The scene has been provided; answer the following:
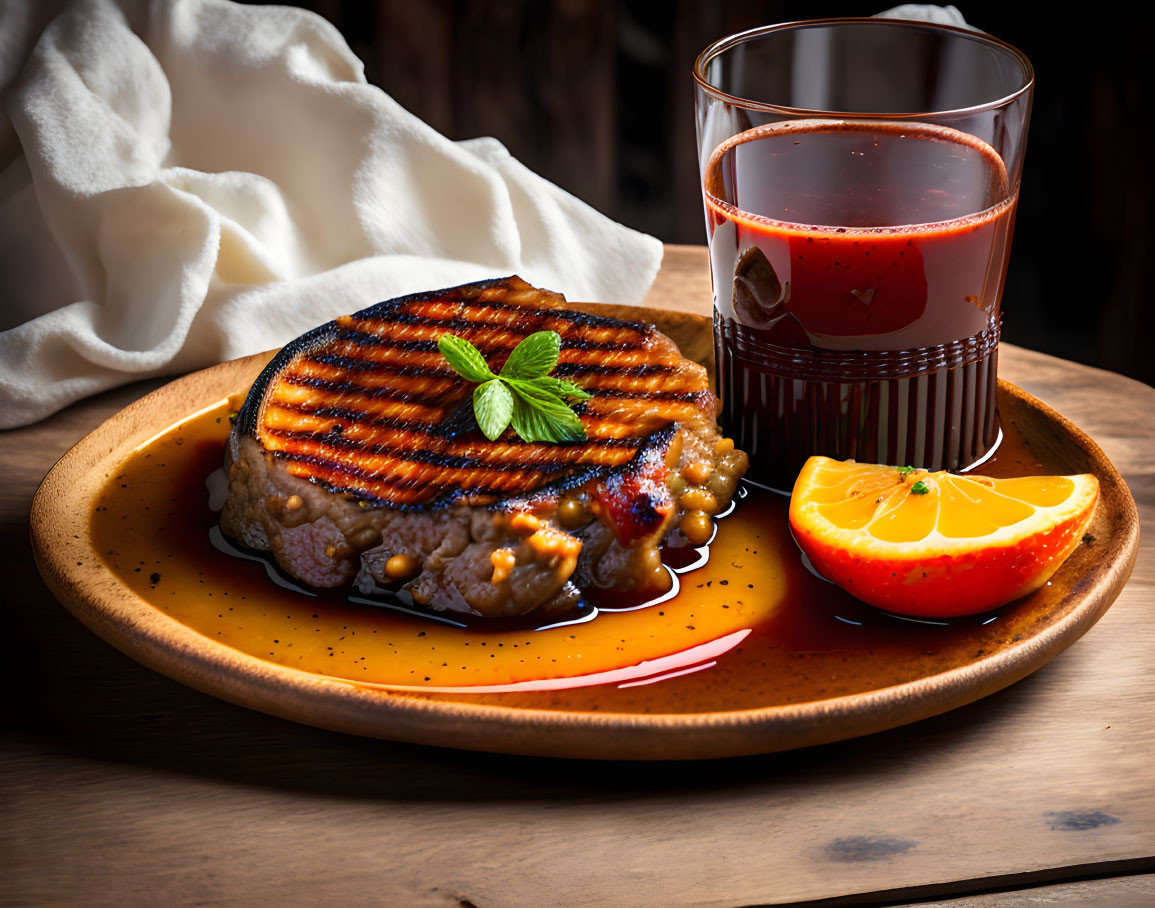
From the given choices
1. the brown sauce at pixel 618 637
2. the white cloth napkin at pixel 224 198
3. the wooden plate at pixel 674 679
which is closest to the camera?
the wooden plate at pixel 674 679

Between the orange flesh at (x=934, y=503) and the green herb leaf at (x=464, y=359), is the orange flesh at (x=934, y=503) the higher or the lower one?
the lower one

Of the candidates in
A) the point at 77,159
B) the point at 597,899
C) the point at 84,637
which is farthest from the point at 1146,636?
the point at 77,159

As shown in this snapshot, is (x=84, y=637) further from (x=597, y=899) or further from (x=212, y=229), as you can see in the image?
(x=212, y=229)

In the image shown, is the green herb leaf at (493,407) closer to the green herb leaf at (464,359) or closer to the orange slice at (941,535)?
the green herb leaf at (464,359)

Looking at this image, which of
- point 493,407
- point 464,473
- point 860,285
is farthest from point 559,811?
point 860,285

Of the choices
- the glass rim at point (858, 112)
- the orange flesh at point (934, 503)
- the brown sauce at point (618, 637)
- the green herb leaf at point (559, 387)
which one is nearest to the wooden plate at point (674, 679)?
the brown sauce at point (618, 637)

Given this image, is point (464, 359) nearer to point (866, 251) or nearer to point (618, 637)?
point (618, 637)

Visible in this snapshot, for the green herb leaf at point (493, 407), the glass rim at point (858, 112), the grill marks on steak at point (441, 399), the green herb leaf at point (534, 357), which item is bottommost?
the grill marks on steak at point (441, 399)
